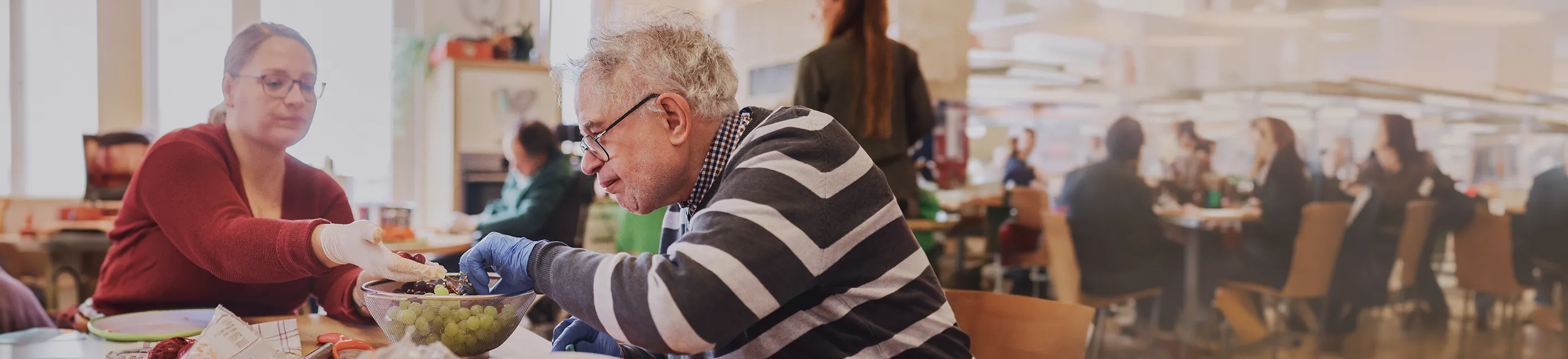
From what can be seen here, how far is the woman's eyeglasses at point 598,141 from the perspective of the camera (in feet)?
3.95

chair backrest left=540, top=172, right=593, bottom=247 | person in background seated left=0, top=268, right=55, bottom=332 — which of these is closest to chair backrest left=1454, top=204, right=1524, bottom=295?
chair backrest left=540, top=172, right=593, bottom=247

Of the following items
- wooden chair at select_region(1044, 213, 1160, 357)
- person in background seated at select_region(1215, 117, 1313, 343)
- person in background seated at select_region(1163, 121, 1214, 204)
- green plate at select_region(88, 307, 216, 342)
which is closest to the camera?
green plate at select_region(88, 307, 216, 342)

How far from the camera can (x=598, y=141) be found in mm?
1255

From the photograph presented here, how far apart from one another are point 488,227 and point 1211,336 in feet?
10.4

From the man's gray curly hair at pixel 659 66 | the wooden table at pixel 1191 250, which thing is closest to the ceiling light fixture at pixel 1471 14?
the wooden table at pixel 1191 250

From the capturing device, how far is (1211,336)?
3746 mm

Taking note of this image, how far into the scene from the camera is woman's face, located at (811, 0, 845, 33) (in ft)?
9.64

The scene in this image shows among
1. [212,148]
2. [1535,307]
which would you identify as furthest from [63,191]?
[1535,307]

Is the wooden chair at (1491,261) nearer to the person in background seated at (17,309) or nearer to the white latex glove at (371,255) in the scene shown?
the white latex glove at (371,255)

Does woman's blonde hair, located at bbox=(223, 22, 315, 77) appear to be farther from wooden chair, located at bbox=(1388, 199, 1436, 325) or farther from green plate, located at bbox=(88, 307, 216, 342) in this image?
wooden chair, located at bbox=(1388, 199, 1436, 325)

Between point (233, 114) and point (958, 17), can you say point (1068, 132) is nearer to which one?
point (958, 17)

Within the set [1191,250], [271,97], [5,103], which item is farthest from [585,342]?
[1191,250]

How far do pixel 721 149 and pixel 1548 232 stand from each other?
335 cm

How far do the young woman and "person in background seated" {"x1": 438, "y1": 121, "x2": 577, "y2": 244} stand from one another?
2541 millimetres
